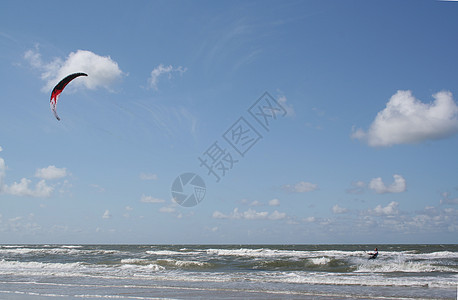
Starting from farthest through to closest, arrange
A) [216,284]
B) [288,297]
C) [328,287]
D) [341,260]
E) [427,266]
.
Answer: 1. [341,260]
2. [427,266]
3. [216,284]
4. [328,287]
5. [288,297]

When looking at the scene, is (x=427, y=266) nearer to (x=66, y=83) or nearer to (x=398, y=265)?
(x=398, y=265)

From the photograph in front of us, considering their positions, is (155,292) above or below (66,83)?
below

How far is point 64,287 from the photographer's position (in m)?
13.8

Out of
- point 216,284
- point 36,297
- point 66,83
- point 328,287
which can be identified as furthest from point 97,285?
point 66,83

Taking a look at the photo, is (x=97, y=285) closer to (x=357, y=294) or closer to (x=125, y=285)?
(x=125, y=285)

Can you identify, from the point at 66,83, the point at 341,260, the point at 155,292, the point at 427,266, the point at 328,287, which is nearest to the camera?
the point at 155,292

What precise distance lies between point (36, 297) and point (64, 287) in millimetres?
2490

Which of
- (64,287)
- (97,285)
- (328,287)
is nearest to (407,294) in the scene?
(328,287)

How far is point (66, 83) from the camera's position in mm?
18625

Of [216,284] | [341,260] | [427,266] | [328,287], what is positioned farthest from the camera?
[341,260]

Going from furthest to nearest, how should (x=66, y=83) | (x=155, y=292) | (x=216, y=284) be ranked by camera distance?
(x=66, y=83), (x=216, y=284), (x=155, y=292)

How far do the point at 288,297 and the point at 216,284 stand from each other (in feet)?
13.1

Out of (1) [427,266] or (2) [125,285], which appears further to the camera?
(1) [427,266]

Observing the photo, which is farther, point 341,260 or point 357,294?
point 341,260
